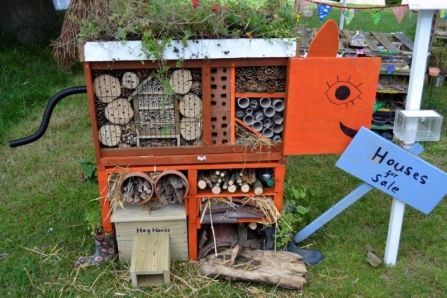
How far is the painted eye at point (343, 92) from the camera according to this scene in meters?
3.29

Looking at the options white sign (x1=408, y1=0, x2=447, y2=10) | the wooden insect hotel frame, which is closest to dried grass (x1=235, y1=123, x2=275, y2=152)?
the wooden insect hotel frame

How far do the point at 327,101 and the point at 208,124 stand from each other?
0.85 m

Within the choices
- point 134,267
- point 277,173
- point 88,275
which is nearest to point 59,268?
point 88,275

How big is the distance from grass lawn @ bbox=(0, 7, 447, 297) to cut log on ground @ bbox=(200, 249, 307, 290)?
7 centimetres

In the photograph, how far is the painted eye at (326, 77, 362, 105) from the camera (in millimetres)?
3295

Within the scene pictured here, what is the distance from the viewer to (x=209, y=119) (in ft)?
11.2

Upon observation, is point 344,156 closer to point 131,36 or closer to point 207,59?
point 207,59

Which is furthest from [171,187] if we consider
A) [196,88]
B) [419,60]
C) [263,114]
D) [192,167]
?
[419,60]

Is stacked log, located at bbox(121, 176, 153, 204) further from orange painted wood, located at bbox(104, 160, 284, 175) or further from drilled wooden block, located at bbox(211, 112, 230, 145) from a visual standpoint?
drilled wooden block, located at bbox(211, 112, 230, 145)

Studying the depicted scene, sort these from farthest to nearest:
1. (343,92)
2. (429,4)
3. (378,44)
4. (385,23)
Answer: (385,23) < (378,44) < (343,92) < (429,4)

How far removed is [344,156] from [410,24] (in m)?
9.90

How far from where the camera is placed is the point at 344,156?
3449 millimetres

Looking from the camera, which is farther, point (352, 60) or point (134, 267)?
point (134, 267)

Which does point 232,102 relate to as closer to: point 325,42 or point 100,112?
point 325,42
